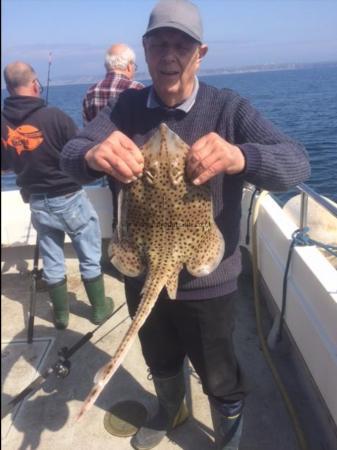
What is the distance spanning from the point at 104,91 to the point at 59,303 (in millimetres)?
2394

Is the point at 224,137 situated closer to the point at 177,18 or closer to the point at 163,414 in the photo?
the point at 177,18

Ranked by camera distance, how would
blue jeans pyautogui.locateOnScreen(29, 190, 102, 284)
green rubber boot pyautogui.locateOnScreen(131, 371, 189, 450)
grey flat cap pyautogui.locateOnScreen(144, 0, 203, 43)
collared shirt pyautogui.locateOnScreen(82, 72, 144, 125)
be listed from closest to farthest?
grey flat cap pyautogui.locateOnScreen(144, 0, 203, 43)
green rubber boot pyautogui.locateOnScreen(131, 371, 189, 450)
blue jeans pyautogui.locateOnScreen(29, 190, 102, 284)
collared shirt pyautogui.locateOnScreen(82, 72, 144, 125)

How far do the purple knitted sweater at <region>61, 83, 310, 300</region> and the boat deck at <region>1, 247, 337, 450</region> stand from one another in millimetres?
952

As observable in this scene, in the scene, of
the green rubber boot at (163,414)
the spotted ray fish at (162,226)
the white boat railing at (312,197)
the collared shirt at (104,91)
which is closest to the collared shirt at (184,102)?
the spotted ray fish at (162,226)

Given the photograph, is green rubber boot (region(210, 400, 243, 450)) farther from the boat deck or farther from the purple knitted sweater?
the purple knitted sweater

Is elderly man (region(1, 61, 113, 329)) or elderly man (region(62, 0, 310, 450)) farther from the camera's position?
elderly man (region(1, 61, 113, 329))

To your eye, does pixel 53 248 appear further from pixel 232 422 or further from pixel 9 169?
pixel 9 169

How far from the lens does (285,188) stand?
6.58 feet

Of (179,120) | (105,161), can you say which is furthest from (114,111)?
(105,161)

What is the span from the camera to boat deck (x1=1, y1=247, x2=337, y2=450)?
3014 millimetres

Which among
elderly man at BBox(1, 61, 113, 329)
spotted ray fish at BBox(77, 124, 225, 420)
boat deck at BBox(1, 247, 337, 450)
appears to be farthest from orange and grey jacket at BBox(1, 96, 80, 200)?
spotted ray fish at BBox(77, 124, 225, 420)

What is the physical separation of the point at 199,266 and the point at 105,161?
653mm

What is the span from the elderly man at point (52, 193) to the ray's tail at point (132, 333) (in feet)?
5.88

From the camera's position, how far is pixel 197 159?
1656 millimetres
